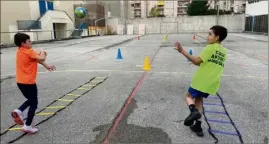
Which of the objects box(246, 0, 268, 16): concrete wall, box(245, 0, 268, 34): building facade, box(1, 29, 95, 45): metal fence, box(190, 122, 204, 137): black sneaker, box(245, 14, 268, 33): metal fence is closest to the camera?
box(190, 122, 204, 137): black sneaker

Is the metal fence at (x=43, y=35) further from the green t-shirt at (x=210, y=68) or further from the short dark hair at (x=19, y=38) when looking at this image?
the green t-shirt at (x=210, y=68)

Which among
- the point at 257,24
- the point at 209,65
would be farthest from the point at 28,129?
the point at 257,24

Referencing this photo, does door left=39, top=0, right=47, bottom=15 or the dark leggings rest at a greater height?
door left=39, top=0, right=47, bottom=15

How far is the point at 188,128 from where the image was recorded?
4.21m

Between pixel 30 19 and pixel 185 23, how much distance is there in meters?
32.3

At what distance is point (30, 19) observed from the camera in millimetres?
34062

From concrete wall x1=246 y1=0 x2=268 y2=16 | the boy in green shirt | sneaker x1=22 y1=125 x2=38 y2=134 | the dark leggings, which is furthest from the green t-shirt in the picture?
concrete wall x1=246 y1=0 x2=268 y2=16

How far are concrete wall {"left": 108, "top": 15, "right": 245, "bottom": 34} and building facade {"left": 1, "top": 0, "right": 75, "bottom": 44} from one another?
21.1m

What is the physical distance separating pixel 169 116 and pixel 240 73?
5.06 metres

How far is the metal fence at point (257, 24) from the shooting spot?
→ 3497cm

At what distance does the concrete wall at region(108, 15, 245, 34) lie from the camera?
51656 mm

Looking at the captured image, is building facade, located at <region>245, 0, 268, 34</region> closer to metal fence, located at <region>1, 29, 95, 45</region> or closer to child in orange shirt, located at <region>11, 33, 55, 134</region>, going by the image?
metal fence, located at <region>1, 29, 95, 45</region>

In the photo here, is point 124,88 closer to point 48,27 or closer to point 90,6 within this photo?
point 48,27

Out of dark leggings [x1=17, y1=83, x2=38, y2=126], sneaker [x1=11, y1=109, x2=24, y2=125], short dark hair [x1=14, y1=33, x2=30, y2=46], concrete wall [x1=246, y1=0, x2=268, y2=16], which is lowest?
sneaker [x1=11, y1=109, x2=24, y2=125]
